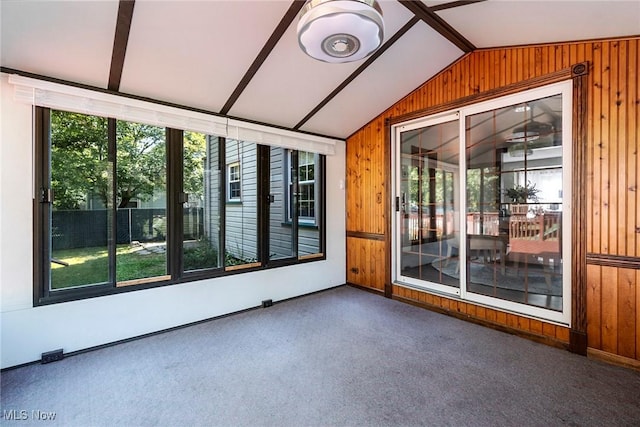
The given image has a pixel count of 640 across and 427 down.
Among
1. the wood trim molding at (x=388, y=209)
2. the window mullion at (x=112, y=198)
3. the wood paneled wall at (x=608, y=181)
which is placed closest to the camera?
the wood paneled wall at (x=608, y=181)

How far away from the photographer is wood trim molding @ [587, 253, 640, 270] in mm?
2359

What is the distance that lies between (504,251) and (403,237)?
1.25 metres

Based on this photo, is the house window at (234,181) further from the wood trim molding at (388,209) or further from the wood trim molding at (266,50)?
the wood trim molding at (388,209)

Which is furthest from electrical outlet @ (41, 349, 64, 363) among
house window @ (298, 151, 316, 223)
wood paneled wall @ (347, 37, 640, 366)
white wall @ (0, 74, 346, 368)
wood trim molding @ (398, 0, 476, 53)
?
wood paneled wall @ (347, 37, 640, 366)

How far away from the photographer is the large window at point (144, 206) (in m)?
2.58

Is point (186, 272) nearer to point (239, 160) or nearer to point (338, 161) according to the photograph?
point (239, 160)

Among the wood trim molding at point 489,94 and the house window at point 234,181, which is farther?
the house window at point 234,181

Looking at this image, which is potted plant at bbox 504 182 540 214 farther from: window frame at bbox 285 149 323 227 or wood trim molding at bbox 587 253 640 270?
window frame at bbox 285 149 323 227

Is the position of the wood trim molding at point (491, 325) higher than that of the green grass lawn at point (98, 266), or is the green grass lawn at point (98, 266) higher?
the green grass lawn at point (98, 266)

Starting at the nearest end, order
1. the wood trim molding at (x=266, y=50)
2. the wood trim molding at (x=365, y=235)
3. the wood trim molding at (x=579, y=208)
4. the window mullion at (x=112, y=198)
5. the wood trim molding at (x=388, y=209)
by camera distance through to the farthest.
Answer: the wood trim molding at (x=266, y=50) < the wood trim molding at (x=579, y=208) < the window mullion at (x=112, y=198) < the wood trim molding at (x=388, y=209) < the wood trim molding at (x=365, y=235)

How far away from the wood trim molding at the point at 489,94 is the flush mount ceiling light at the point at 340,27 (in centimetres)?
202

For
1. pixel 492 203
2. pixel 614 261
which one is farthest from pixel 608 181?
pixel 492 203

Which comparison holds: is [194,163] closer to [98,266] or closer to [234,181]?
[234,181]
